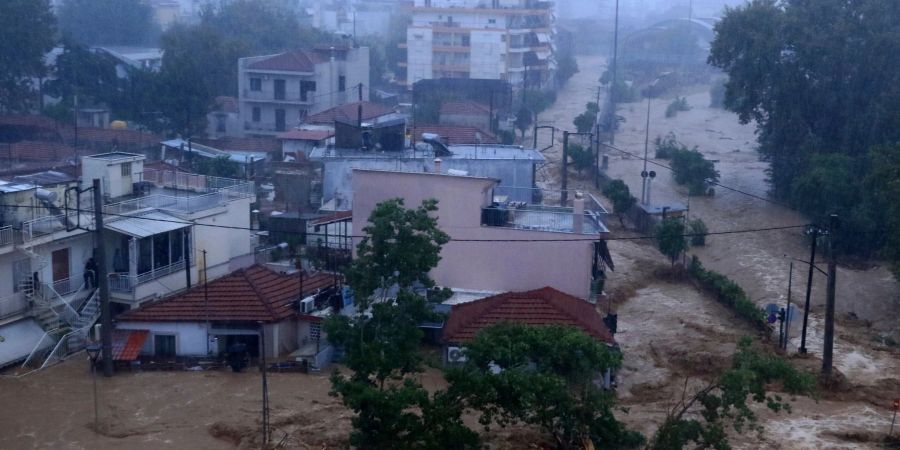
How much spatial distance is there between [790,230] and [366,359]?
624 inches

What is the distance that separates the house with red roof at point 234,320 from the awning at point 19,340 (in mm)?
1112

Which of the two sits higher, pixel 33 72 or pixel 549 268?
pixel 33 72

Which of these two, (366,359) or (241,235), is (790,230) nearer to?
(241,235)

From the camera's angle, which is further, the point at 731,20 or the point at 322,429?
the point at 731,20

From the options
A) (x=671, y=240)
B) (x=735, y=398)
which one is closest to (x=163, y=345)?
(x=735, y=398)

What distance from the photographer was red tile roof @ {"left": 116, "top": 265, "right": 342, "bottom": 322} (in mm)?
14570

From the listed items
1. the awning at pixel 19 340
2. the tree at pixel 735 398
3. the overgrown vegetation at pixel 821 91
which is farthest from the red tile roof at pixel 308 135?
the tree at pixel 735 398

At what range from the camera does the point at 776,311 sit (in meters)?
16.1

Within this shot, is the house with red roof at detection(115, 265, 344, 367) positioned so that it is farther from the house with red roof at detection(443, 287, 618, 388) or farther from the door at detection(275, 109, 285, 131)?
the door at detection(275, 109, 285, 131)

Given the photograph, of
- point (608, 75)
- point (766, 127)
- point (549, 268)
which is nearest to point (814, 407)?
point (549, 268)

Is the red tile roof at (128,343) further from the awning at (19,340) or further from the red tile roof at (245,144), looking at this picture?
the red tile roof at (245,144)

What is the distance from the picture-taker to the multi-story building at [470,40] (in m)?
44.2

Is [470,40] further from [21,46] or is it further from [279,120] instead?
[21,46]

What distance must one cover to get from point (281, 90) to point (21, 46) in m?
8.41
